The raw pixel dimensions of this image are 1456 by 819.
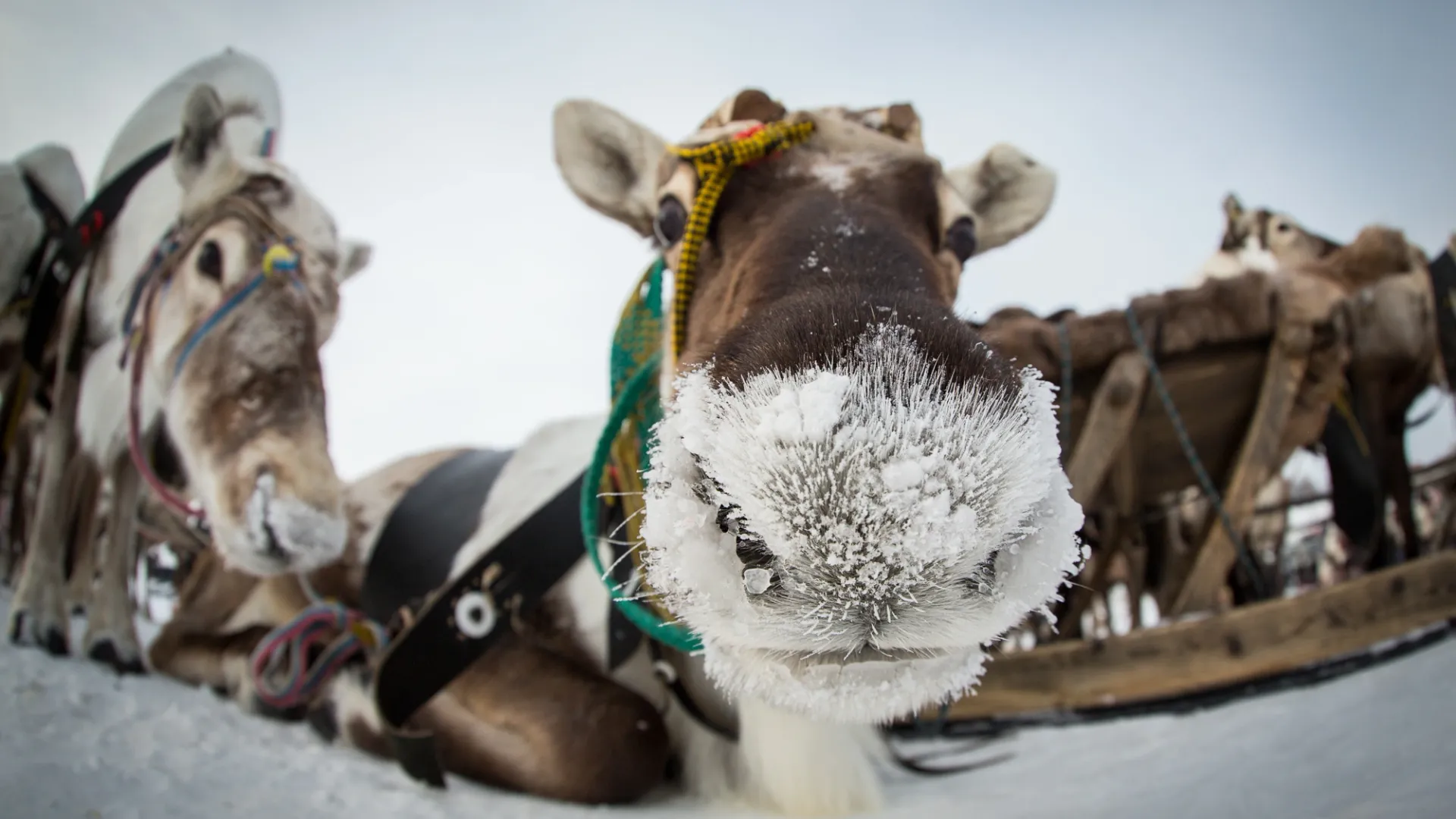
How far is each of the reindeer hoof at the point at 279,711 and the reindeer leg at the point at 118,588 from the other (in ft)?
1.29

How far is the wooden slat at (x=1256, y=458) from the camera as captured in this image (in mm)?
2666

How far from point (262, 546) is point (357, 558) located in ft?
2.93

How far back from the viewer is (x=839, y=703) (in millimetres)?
796

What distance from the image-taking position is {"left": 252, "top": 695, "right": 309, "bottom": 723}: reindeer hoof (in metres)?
2.17

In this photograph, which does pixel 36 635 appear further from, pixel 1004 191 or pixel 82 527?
pixel 1004 191

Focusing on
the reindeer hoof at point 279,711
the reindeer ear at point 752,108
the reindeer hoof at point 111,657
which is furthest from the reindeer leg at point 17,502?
the reindeer ear at point 752,108

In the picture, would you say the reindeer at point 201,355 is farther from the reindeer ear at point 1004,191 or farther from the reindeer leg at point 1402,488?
the reindeer leg at point 1402,488

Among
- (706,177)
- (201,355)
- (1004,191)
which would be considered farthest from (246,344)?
(1004,191)

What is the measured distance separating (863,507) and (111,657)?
2.64m

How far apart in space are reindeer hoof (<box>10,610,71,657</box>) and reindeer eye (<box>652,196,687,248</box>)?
7.04ft

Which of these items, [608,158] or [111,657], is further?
[111,657]

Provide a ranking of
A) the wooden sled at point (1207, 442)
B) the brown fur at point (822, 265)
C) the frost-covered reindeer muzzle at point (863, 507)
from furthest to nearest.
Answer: the wooden sled at point (1207, 442) < the brown fur at point (822, 265) < the frost-covered reindeer muzzle at point (863, 507)

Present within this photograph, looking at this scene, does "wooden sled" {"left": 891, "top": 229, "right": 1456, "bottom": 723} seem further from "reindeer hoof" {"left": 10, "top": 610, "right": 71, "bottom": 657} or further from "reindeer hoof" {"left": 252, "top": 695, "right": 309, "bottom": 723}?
"reindeer hoof" {"left": 10, "top": 610, "right": 71, "bottom": 657}

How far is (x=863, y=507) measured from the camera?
559 millimetres
